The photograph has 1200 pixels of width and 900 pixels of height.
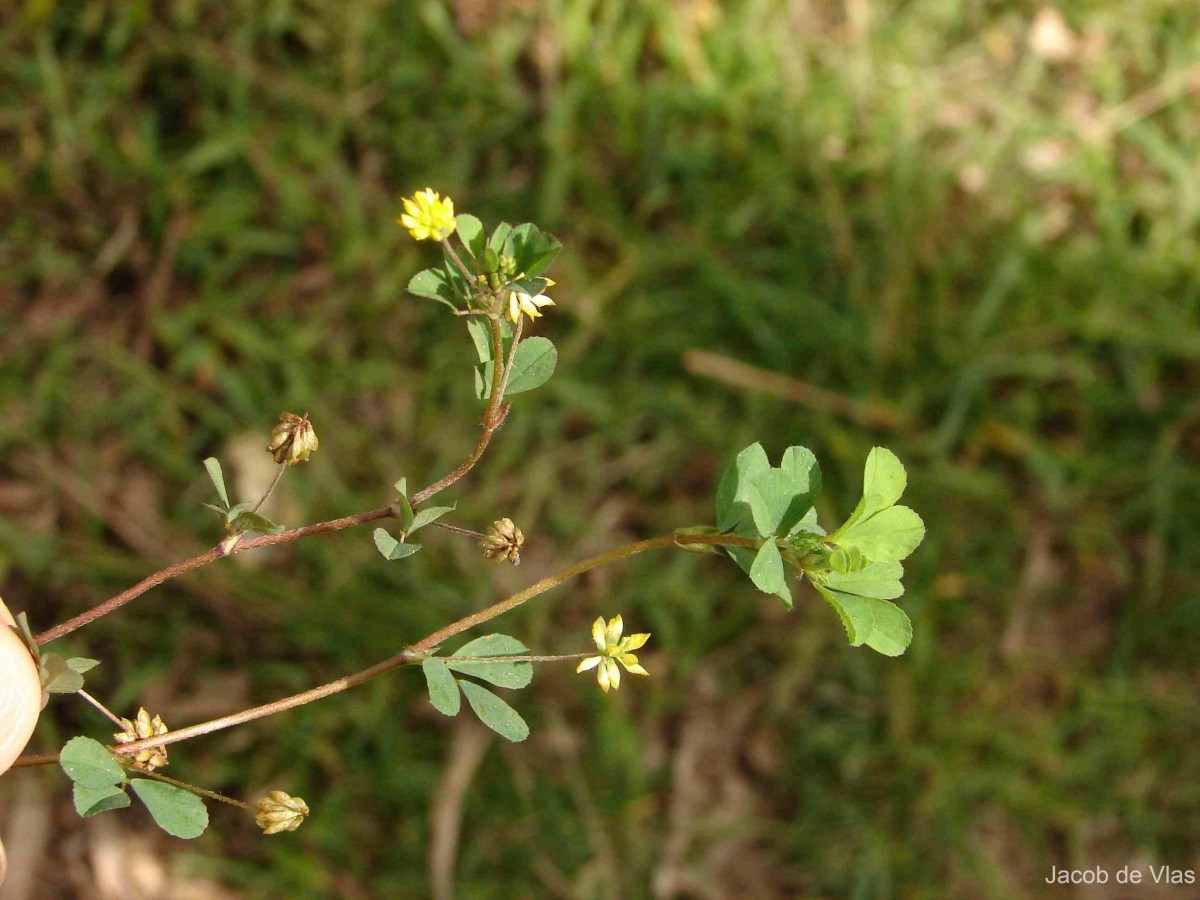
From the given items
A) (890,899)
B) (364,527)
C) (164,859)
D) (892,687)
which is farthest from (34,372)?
(890,899)

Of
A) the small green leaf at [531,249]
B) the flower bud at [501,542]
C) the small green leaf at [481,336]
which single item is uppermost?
the small green leaf at [531,249]

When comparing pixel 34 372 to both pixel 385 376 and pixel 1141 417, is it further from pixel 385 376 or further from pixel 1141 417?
pixel 1141 417

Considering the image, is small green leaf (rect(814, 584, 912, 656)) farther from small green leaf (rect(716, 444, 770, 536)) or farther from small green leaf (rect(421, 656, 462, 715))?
small green leaf (rect(421, 656, 462, 715))

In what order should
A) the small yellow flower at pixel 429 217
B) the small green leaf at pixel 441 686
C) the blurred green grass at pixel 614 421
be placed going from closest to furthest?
the small yellow flower at pixel 429 217
the small green leaf at pixel 441 686
the blurred green grass at pixel 614 421

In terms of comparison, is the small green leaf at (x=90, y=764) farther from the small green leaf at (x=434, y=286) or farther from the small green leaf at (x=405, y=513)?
the small green leaf at (x=434, y=286)

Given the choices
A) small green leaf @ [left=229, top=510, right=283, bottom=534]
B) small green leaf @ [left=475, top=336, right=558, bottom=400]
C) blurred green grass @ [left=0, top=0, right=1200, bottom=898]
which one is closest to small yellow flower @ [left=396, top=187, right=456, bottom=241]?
small green leaf @ [left=475, top=336, right=558, bottom=400]

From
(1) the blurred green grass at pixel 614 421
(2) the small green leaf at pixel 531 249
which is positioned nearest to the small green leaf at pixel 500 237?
(2) the small green leaf at pixel 531 249
